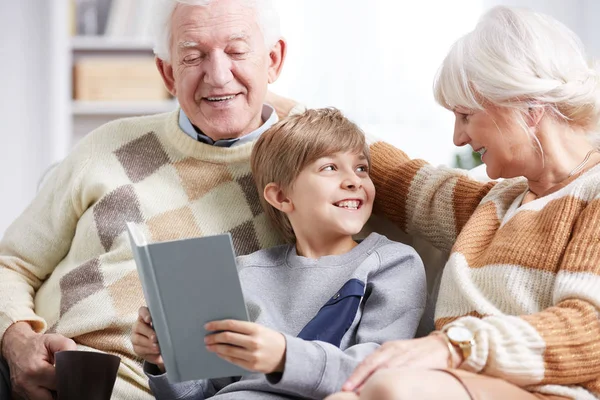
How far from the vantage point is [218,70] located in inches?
77.6

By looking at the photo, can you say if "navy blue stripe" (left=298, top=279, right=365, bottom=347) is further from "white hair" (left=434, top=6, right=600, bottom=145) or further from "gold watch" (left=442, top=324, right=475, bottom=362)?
"white hair" (left=434, top=6, right=600, bottom=145)

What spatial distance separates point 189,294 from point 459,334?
0.44 meters

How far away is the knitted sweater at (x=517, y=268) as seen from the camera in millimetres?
1344

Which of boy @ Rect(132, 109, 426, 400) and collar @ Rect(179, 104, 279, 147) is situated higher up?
collar @ Rect(179, 104, 279, 147)

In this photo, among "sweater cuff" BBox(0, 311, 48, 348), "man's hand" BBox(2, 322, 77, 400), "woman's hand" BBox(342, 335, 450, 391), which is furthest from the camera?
"sweater cuff" BBox(0, 311, 48, 348)

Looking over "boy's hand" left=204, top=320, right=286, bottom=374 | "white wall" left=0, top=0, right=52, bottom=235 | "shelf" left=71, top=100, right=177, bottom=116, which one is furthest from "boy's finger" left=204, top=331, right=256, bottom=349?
"white wall" left=0, top=0, right=52, bottom=235

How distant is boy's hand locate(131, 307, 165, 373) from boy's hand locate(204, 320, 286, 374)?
245 millimetres

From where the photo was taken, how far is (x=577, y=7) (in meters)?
4.42

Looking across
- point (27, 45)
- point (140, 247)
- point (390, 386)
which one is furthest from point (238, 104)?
point (27, 45)

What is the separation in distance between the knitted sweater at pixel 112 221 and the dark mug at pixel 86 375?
0.29m

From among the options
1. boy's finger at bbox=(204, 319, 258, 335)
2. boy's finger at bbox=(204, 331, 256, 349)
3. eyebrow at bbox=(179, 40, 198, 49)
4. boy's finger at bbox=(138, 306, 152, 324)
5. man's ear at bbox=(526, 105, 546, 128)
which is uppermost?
eyebrow at bbox=(179, 40, 198, 49)

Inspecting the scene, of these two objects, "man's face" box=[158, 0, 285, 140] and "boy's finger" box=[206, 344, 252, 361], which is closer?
"boy's finger" box=[206, 344, 252, 361]

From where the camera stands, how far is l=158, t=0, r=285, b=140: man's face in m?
1.99

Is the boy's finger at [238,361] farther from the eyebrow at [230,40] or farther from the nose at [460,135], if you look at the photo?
the eyebrow at [230,40]
